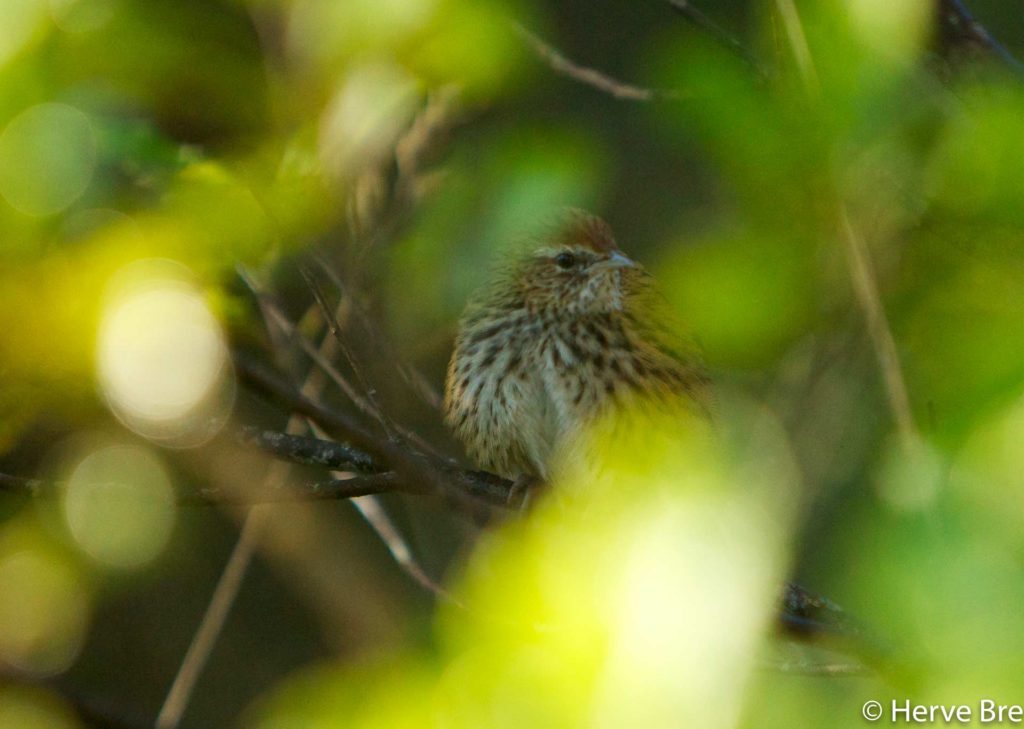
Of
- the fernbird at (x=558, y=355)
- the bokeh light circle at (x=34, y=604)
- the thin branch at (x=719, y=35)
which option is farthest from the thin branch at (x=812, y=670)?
the bokeh light circle at (x=34, y=604)

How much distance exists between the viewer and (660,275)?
9.27 ft

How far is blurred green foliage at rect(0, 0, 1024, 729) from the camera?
1466 millimetres

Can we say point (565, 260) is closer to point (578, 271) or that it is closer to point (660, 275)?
point (578, 271)

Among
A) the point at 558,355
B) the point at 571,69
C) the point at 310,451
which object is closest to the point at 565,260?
the point at 558,355

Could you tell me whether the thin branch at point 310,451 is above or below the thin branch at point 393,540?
above

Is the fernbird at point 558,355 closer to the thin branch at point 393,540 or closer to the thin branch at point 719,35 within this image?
the thin branch at point 393,540

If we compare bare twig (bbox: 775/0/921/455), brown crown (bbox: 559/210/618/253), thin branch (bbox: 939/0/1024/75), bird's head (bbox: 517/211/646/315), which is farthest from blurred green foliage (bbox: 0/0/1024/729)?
brown crown (bbox: 559/210/618/253)

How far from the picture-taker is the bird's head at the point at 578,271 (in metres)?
4.12

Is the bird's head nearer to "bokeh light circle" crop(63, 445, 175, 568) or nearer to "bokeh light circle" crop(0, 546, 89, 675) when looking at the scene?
"bokeh light circle" crop(63, 445, 175, 568)

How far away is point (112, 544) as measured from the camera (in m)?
4.29

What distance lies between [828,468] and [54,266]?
9.90 feet

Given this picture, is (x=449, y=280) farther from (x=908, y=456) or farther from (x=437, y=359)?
(x=437, y=359)

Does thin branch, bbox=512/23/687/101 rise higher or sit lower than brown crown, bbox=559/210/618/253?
higher

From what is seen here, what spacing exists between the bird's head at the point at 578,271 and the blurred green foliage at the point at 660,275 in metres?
0.32
